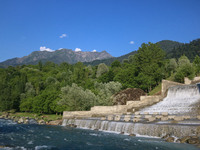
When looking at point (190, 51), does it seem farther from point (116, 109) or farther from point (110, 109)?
point (110, 109)

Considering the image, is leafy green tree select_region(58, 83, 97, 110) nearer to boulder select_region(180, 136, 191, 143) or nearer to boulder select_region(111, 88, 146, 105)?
boulder select_region(111, 88, 146, 105)

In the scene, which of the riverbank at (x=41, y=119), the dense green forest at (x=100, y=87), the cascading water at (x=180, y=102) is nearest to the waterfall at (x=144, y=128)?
the cascading water at (x=180, y=102)

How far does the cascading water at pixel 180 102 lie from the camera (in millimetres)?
31138

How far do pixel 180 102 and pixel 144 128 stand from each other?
1594cm

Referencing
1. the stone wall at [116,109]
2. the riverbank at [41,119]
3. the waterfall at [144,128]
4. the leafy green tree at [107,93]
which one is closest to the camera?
the waterfall at [144,128]

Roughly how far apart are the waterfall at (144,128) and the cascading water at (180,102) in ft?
28.5

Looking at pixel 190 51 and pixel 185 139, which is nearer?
pixel 185 139

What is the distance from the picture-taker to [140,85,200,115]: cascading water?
1226 inches

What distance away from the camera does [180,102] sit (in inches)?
1437

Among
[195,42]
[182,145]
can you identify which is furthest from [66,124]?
[195,42]

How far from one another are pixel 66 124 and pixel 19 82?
45902 millimetres

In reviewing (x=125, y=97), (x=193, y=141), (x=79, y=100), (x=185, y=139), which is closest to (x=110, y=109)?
(x=79, y=100)

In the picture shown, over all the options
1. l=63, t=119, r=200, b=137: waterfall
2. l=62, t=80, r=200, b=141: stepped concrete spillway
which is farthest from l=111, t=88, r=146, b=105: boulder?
l=63, t=119, r=200, b=137: waterfall

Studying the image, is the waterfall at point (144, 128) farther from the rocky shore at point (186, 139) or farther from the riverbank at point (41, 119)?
the riverbank at point (41, 119)
